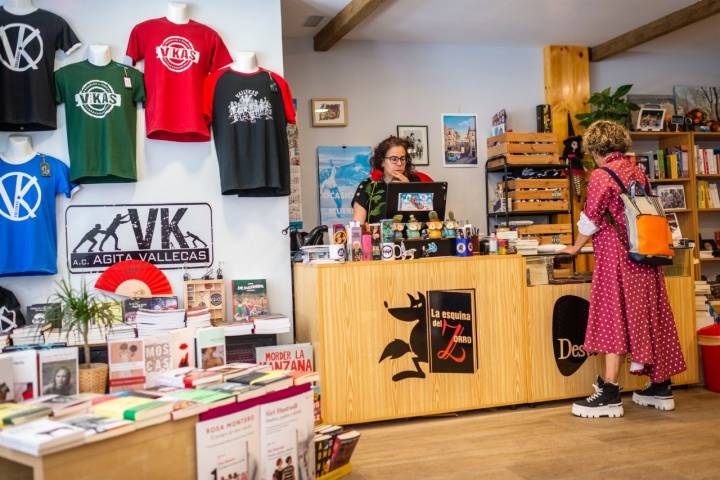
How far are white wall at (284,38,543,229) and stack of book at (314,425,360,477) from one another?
3.19 metres

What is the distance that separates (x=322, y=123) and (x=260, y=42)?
166cm

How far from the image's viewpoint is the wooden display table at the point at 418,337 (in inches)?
150

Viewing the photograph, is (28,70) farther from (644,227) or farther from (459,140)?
(459,140)

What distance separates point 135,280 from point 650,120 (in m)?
5.09

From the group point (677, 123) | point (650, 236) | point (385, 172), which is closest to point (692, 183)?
point (677, 123)

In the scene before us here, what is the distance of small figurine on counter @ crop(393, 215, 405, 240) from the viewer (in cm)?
400

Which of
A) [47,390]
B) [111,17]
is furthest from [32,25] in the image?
[47,390]

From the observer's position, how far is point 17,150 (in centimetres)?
394

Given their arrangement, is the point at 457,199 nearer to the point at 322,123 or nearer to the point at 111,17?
the point at 322,123

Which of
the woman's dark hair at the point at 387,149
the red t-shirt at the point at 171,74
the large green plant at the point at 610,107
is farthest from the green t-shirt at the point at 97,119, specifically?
the large green plant at the point at 610,107

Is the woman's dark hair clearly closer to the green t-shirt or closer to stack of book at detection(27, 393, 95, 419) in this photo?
the green t-shirt

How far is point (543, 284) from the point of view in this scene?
4215mm

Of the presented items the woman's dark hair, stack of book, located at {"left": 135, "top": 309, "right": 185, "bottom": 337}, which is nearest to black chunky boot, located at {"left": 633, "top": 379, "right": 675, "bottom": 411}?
the woman's dark hair

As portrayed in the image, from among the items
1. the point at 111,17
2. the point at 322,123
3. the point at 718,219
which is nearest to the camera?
the point at 111,17
